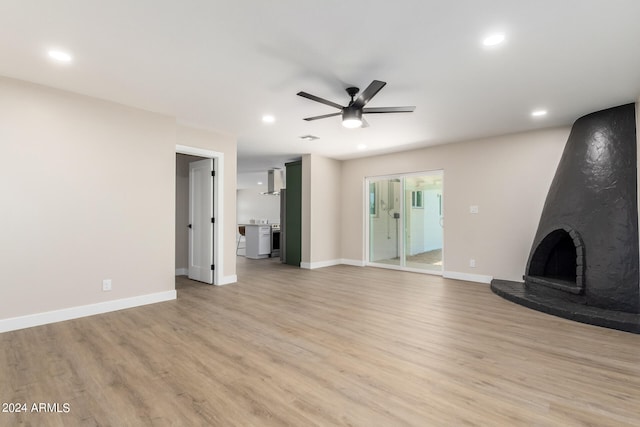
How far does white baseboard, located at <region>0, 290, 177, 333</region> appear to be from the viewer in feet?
10.2

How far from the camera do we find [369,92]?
2.95m

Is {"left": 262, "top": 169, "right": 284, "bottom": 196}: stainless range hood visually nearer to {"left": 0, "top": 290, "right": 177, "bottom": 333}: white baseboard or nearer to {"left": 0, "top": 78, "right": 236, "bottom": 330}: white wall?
{"left": 0, "top": 78, "right": 236, "bottom": 330}: white wall

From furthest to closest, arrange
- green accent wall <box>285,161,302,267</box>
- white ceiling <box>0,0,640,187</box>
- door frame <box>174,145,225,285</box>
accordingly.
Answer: green accent wall <box>285,161,302,267</box> → door frame <box>174,145,225,285</box> → white ceiling <box>0,0,640,187</box>

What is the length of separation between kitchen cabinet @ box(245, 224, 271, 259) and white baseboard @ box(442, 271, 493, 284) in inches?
190

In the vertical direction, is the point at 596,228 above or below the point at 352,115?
below

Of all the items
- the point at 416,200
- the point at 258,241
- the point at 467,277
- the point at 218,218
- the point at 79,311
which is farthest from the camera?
the point at 258,241

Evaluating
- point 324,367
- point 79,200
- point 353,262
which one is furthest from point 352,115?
point 353,262

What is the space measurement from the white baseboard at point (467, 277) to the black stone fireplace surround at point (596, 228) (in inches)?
37.6

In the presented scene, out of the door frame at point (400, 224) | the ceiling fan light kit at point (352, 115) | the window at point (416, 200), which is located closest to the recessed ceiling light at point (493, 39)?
the ceiling fan light kit at point (352, 115)

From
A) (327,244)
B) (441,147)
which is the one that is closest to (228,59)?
(441,147)

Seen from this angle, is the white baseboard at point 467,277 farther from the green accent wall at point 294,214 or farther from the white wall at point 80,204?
the white wall at point 80,204

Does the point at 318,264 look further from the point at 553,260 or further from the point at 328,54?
the point at 328,54

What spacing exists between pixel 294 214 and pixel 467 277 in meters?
3.88

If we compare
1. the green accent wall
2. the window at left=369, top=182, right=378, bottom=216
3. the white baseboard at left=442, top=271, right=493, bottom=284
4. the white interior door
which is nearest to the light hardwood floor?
the white interior door
